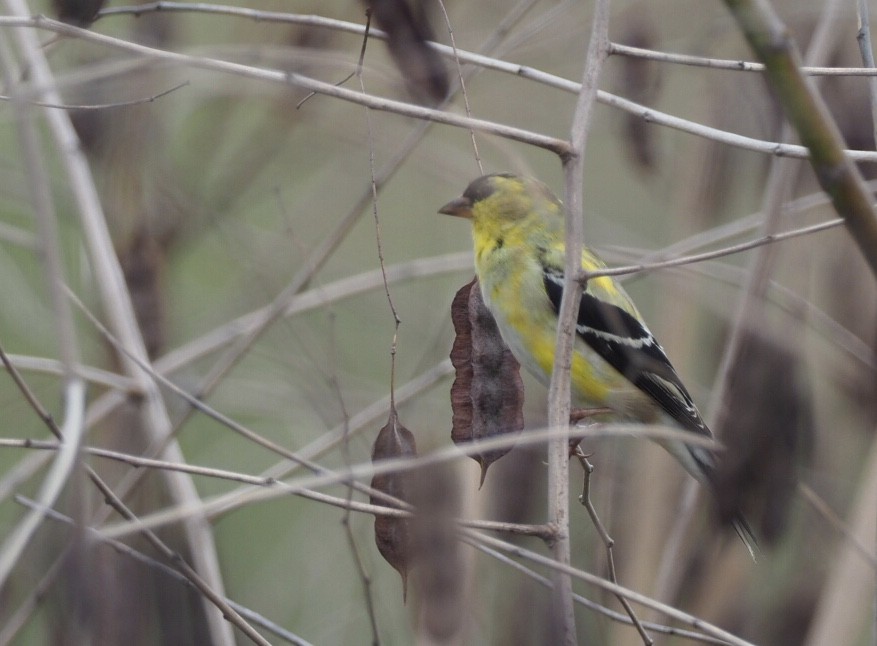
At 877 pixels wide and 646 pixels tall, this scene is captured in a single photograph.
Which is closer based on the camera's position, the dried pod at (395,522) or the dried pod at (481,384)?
the dried pod at (395,522)

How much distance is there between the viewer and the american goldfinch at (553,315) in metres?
2.63

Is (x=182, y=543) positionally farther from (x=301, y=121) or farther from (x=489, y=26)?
(x=489, y=26)

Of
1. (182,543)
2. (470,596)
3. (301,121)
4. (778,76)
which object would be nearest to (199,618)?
(182,543)

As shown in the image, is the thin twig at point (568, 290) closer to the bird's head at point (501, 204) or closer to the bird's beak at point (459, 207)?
the bird's head at point (501, 204)

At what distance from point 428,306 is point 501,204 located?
95 centimetres

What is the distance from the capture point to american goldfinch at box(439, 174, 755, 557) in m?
2.63

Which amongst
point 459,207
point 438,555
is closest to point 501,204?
point 459,207

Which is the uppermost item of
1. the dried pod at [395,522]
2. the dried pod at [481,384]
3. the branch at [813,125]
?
the branch at [813,125]

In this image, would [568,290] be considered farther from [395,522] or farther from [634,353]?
[634,353]

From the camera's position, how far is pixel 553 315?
262 cm

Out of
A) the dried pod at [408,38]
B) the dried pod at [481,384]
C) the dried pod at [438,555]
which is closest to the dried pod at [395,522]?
the dried pod at [438,555]

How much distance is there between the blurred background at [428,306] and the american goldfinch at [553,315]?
106 mm

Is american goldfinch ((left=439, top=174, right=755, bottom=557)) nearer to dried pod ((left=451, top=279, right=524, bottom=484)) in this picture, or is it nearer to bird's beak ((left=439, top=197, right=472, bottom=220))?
bird's beak ((left=439, top=197, right=472, bottom=220))

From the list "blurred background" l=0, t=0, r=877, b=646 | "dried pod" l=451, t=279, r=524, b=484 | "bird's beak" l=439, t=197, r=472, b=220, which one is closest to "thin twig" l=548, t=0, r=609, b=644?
"dried pod" l=451, t=279, r=524, b=484
